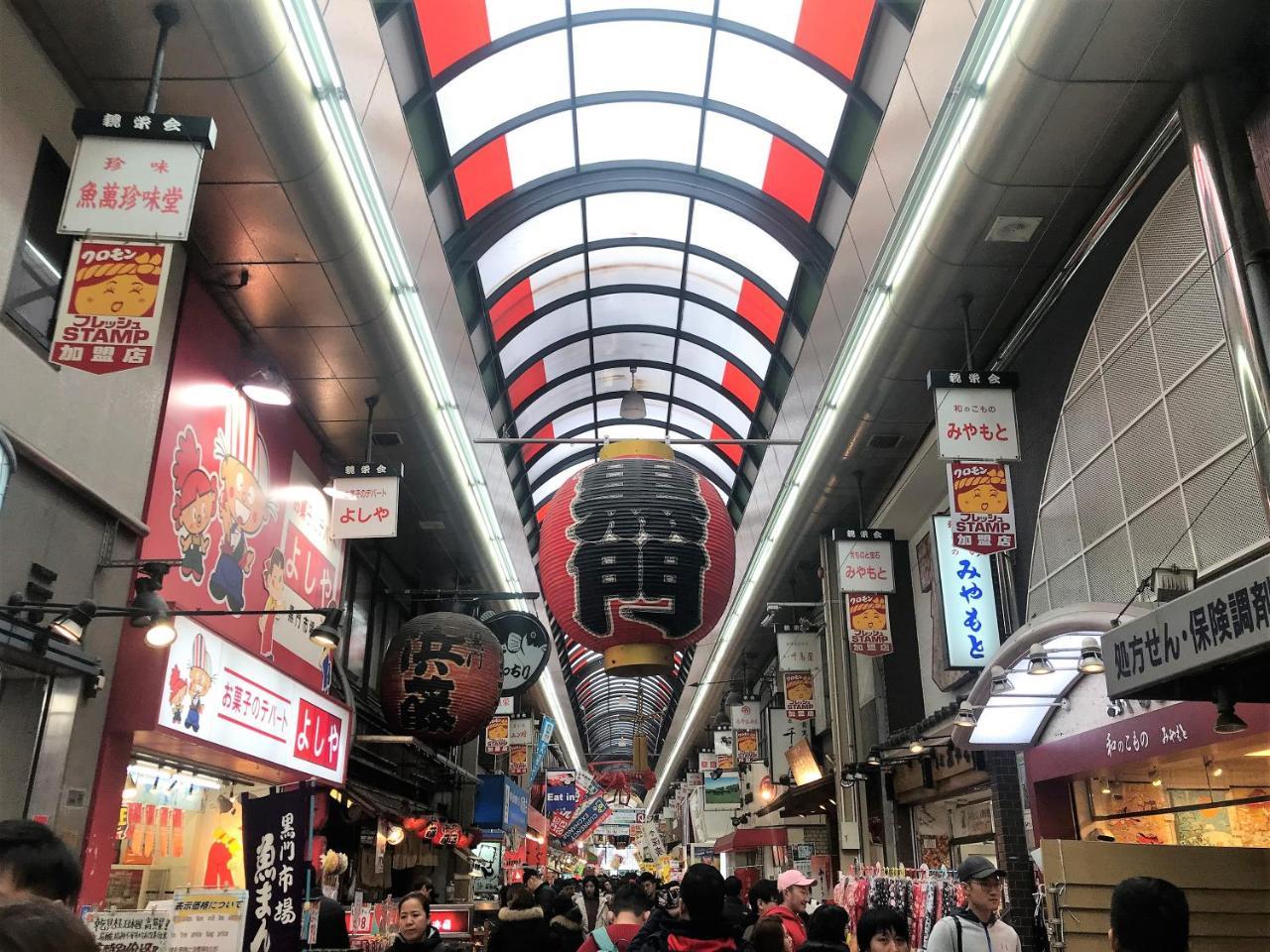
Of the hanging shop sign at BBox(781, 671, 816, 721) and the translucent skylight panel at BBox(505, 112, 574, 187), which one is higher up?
the translucent skylight panel at BBox(505, 112, 574, 187)

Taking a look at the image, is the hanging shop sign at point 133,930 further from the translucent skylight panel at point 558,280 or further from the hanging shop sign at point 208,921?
the translucent skylight panel at point 558,280

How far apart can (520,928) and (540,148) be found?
862 centimetres

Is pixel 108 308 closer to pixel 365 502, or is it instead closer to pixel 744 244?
pixel 365 502

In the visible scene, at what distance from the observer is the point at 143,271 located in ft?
16.0

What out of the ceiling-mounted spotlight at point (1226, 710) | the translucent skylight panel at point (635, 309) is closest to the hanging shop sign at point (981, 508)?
the ceiling-mounted spotlight at point (1226, 710)

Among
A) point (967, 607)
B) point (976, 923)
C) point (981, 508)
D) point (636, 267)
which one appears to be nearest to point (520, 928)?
point (976, 923)

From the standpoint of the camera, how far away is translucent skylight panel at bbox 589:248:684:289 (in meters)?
13.8

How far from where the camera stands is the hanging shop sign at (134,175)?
493cm

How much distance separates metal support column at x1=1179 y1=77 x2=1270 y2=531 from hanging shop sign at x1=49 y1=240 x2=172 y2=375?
226 inches

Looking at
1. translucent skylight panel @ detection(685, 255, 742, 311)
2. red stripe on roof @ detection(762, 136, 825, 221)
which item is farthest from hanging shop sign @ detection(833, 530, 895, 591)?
translucent skylight panel @ detection(685, 255, 742, 311)

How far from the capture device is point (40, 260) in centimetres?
602

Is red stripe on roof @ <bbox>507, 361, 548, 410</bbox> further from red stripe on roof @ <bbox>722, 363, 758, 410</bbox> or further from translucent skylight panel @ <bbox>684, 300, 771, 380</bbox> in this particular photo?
red stripe on roof @ <bbox>722, 363, 758, 410</bbox>

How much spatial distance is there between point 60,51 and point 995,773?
9.80 metres

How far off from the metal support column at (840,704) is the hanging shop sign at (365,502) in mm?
6484
